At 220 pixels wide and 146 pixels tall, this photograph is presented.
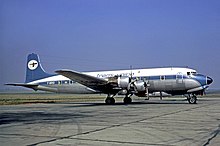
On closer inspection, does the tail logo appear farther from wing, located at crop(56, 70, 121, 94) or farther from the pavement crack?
the pavement crack

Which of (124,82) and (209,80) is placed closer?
(124,82)

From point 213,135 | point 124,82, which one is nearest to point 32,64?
point 124,82

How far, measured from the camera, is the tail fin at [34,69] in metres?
37.7

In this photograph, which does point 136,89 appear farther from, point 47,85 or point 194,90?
point 47,85

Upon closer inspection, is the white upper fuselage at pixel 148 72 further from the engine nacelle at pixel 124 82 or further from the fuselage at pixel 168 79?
the engine nacelle at pixel 124 82

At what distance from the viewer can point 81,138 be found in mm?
9023

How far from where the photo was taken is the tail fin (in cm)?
3766

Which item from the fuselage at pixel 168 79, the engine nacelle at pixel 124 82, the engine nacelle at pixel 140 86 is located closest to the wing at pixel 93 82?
the engine nacelle at pixel 124 82

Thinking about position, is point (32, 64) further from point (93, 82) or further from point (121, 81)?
point (121, 81)

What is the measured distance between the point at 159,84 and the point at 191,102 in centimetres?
413

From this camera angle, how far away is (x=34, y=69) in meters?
38.3

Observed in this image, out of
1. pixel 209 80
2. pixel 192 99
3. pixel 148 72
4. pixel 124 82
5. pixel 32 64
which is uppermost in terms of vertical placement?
pixel 32 64

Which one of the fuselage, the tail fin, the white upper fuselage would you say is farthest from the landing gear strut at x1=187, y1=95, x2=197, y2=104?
the tail fin

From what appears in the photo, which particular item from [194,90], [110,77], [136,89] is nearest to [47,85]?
[110,77]
